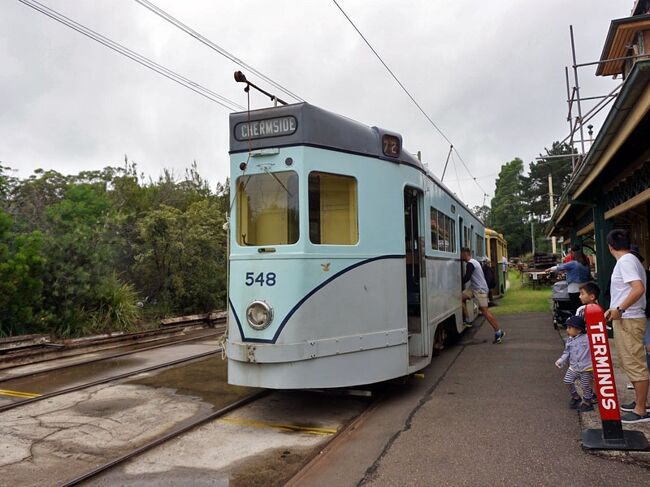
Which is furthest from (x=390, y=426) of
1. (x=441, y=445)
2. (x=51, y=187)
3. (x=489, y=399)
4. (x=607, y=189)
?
(x=51, y=187)

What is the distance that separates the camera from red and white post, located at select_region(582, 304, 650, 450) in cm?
408

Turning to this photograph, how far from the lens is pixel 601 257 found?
10023 millimetres

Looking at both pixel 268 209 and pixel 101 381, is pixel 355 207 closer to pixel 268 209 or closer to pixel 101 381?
pixel 268 209

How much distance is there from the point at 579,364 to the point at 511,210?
66306mm

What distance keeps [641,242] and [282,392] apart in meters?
9.09

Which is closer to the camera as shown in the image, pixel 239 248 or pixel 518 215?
pixel 239 248

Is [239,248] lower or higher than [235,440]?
higher

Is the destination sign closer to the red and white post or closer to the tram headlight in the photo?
the tram headlight

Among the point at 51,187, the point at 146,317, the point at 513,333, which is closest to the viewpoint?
the point at 513,333

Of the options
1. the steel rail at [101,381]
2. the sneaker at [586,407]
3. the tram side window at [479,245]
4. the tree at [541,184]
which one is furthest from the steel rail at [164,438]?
the tree at [541,184]

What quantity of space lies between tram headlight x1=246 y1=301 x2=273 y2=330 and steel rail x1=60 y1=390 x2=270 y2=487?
49.8 inches

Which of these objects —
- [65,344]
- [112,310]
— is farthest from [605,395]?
[112,310]

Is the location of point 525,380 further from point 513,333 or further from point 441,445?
point 513,333

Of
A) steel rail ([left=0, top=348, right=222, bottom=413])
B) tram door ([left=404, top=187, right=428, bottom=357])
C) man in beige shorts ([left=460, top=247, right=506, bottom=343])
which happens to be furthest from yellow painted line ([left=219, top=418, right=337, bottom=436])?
man in beige shorts ([left=460, top=247, right=506, bottom=343])
